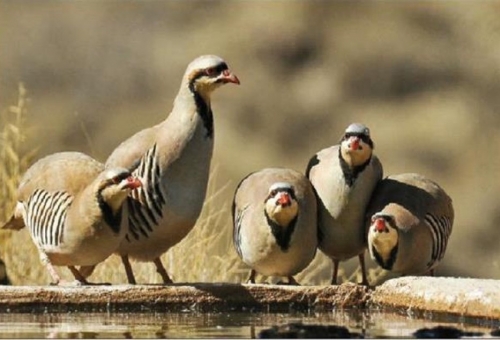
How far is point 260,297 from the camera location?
9141 millimetres

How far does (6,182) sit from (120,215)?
97.6 inches

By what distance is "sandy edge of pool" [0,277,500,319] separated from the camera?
877 cm

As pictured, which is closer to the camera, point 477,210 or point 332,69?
point 477,210

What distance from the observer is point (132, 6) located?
24859 millimetres

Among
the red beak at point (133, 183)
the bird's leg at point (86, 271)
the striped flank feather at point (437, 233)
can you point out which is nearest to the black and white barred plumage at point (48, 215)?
the red beak at point (133, 183)

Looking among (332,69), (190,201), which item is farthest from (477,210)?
(190,201)

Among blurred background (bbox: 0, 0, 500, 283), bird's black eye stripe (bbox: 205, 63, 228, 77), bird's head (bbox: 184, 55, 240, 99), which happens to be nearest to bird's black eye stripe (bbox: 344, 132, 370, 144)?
bird's head (bbox: 184, 55, 240, 99)

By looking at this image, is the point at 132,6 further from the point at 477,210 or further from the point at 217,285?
the point at 217,285

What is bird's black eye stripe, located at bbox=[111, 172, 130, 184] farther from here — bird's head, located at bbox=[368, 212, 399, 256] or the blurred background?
the blurred background

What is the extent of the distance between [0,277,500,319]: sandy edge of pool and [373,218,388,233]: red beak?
0.29m

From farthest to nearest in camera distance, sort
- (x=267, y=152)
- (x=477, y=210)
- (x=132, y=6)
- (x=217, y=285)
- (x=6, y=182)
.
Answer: (x=132, y=6) < (x=267, y=152) < (x=477, y=210) < (x=6, y=182) < (x=217, y=285)

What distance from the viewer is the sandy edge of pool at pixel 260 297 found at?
28.8 feet

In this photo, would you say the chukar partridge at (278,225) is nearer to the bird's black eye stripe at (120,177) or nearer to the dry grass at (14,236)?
the bird's black eye stripe at (120,177)

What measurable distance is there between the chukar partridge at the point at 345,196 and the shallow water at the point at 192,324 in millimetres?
637
